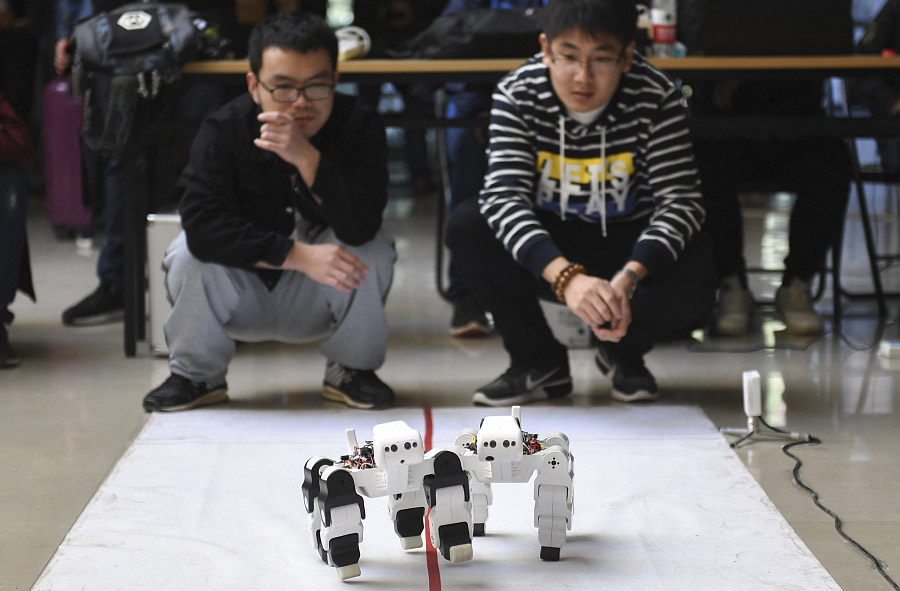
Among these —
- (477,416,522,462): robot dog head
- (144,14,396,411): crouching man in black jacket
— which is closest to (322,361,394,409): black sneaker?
(144,14,396,411): crouching man in black jacket

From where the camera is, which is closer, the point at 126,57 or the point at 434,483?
the point at 434,483

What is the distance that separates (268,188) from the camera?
2289 millimetres


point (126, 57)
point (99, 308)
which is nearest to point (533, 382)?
point (126, 57)

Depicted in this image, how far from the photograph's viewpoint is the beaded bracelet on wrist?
6.89 ft

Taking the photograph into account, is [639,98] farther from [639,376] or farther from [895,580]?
[895,580]

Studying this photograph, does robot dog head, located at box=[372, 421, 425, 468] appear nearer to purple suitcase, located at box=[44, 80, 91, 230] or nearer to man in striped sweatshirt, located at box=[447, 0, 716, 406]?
man in striped sweatshirt, located at box=[447, 0, 716, 406]

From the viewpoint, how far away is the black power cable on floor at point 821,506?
58.4 inches

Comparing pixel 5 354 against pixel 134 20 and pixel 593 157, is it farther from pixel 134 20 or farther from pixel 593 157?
pixel 593 157

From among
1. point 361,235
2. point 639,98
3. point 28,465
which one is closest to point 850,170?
point 639,98

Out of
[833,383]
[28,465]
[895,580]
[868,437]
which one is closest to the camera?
[895,580]

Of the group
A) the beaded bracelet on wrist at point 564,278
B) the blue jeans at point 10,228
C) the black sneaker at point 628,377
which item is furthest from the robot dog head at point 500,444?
the blue jeans at point 10,228

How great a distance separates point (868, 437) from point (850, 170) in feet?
3.80

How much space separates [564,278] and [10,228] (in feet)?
4.65

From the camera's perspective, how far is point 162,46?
2541mm
